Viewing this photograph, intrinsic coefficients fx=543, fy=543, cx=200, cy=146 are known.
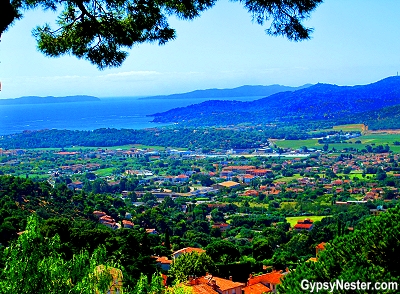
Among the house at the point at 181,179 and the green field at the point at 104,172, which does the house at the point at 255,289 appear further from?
the green field at the point at 104,172

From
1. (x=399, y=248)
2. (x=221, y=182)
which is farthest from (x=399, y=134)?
(x=399, y=248)

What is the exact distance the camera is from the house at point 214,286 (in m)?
10.3

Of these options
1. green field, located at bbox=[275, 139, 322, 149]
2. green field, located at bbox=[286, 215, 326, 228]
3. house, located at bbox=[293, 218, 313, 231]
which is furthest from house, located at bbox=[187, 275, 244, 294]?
green field, located at bbox=[275, 139, 322, 149]

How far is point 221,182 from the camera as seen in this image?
42.8 m

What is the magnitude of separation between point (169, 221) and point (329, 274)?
22.6m

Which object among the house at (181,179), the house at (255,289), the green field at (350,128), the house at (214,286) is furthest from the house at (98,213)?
the green field at (350,128)

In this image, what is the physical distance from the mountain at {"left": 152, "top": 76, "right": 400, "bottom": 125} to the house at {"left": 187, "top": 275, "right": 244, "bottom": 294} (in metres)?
84.5

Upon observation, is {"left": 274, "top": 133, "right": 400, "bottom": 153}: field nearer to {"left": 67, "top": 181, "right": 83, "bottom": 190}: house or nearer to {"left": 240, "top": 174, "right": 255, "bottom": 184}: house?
{"left": 240, "top": 174, "right": 255, "bottom": 184}: house

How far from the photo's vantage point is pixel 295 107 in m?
115

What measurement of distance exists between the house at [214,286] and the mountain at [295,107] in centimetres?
8445

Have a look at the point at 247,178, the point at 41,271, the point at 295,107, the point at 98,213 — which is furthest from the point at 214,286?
the point at 295,107

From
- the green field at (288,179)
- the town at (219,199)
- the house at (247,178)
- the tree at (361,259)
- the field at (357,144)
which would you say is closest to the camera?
the tree at (361,259)

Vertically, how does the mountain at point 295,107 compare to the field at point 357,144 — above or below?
above

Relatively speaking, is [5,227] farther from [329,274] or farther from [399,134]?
[399,134]
